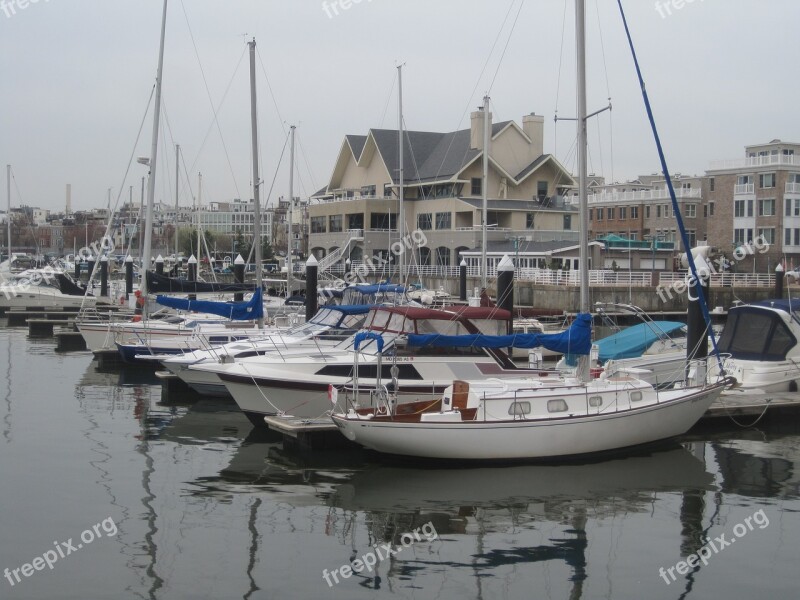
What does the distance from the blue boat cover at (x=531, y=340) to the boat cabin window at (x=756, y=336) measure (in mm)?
6681

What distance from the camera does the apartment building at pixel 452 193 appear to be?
234 ft

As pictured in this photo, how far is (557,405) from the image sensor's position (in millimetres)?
18859

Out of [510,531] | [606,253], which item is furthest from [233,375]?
[606,253]

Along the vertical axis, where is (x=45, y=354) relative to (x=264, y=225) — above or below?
below

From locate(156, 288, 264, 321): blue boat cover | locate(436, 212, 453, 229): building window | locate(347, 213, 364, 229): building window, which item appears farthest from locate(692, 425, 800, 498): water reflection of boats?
locate(347, 213, 364, 229): building window

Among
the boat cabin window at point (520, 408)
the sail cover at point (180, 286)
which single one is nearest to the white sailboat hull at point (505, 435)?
the boat cabin window at point (520, 408)

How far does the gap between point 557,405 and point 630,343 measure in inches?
454

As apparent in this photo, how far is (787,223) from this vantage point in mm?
70688

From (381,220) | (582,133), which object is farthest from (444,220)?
(582,133)

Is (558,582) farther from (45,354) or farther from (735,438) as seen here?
(45,354)

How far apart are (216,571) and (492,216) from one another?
59.6m

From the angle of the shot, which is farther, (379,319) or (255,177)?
(255,177)

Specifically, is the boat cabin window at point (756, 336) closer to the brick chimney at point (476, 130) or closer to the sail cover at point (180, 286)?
the sail cover at point (180, 286)

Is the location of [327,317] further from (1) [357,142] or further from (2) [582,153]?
(1) [357,142]
